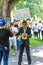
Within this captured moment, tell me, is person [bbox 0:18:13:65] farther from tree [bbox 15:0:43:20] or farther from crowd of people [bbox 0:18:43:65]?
tree [bbox 15:0:43:20]

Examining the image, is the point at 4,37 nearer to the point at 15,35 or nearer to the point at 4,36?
the point at 4,36

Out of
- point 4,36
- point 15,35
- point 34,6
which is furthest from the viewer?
point 34,6

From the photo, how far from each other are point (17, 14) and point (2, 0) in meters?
1.67

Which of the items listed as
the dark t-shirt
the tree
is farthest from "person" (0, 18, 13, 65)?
the tree

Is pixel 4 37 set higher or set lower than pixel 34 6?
lower

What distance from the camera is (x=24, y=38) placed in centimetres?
999

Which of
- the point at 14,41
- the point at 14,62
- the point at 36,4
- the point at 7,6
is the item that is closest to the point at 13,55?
the point at 14,41

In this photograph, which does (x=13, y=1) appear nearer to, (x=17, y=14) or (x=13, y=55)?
(x=17, y=14)

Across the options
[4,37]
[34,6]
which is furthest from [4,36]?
[34,6]

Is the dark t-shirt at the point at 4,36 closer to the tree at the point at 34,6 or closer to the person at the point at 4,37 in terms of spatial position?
the person at the point at 4,37

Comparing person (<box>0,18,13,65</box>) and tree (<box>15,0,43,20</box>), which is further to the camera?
tree (<box>15,0,43,20</box>)

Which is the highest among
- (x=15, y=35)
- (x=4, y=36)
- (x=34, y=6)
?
(x=34, y=6)

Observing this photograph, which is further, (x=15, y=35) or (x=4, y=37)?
(x=15, y=35)

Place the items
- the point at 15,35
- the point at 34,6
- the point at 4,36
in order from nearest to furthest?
1. the point at 4,36
2. the point at 15,35
3. the point at 34,6
